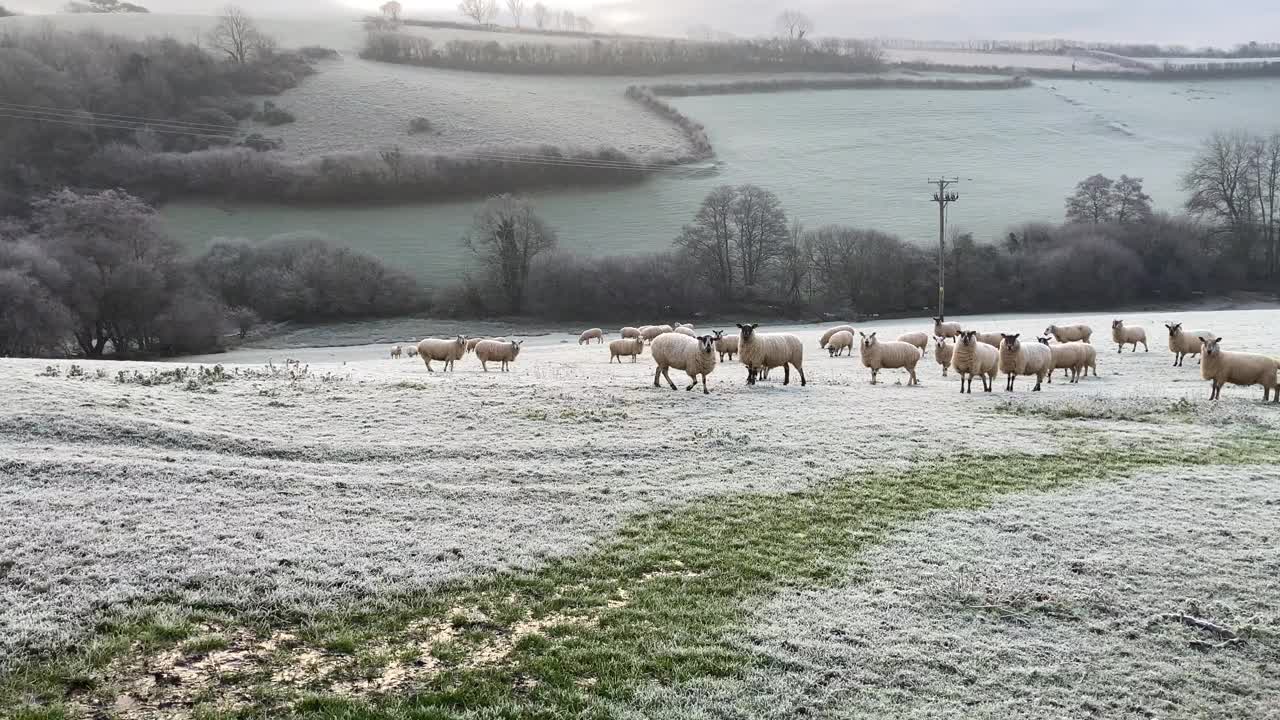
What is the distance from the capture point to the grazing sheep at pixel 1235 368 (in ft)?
76.5

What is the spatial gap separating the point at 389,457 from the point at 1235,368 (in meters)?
23.9

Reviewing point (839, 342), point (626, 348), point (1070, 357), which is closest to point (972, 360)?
point (1070, 357)

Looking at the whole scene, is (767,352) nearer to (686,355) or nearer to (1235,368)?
(686,355)

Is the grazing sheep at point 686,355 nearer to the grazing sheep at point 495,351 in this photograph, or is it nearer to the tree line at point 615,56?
the grazing sheep at point 495,351

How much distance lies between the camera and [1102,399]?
23031 mm

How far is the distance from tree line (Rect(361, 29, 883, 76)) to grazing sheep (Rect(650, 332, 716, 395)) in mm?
108101

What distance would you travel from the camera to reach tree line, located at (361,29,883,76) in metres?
124

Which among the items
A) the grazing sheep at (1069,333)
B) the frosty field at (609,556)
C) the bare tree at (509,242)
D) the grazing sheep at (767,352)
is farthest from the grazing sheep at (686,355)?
the bare tree at (509,242)

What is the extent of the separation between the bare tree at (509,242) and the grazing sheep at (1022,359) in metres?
55.7

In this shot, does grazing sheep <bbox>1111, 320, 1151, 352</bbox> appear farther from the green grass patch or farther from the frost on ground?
the green grass patch

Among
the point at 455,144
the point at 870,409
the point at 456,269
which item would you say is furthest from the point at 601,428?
the point at 455,144

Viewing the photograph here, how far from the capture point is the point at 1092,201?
9575 cm

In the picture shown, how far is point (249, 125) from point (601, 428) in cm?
9908

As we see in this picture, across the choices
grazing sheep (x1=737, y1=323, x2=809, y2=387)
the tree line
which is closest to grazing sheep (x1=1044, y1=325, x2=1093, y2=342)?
grazing sheep (x1=737, y1=323, x2=809, y2=387)
